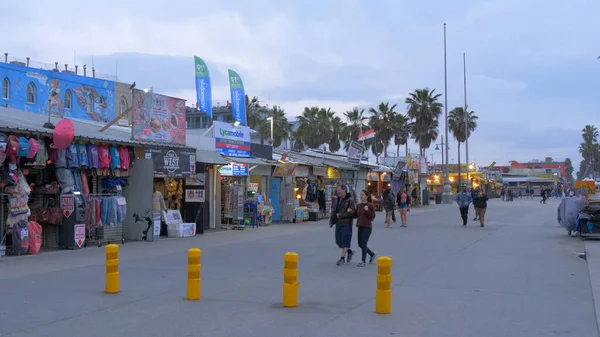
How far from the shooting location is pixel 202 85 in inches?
1014

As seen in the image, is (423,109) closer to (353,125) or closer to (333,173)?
(353,125)

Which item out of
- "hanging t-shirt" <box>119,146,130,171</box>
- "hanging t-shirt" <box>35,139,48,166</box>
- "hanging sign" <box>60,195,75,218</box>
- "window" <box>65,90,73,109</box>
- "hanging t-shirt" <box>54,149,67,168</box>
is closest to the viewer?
"hanging t-shirt" <box>35,139,48,166</box>

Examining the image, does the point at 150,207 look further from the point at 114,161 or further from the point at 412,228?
the point at 412,228

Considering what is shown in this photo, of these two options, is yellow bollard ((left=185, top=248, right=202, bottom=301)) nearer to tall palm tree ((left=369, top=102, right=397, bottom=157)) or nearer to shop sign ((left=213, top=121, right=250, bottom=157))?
shop sign ((left=213, top=121, right=250, bottom=157))

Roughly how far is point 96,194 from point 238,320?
11.0m

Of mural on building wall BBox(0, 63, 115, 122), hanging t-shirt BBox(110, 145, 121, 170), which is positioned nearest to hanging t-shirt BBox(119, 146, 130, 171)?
hanging t-shirt BBox(110, 145, 121, 170)

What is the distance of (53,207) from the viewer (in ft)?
52.3

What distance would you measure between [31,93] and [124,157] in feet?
70.2

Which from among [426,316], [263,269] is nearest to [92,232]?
[263,269]

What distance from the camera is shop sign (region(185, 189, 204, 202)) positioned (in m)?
20.9

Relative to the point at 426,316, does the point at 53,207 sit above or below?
above

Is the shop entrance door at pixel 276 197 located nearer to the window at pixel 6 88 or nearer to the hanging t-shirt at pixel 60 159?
the hanging t-shirt at pixel 60 159

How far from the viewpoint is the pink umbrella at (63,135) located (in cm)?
1486

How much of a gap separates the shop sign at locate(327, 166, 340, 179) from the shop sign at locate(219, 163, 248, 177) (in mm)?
9086
